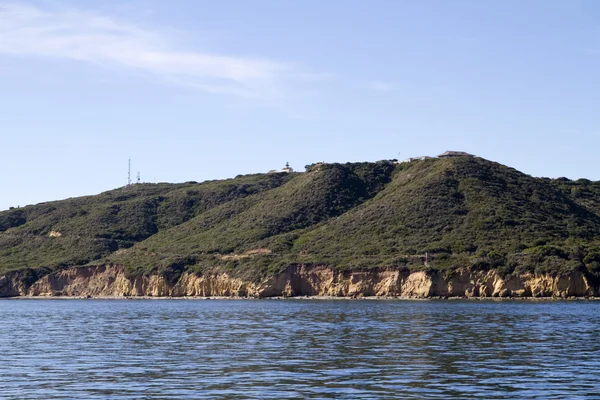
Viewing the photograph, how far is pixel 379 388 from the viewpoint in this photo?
26.6 meters

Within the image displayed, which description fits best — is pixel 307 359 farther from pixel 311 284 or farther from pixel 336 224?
pixel 336 224

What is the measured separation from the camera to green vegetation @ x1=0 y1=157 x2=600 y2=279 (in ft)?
346

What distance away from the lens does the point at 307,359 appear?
3434 centimetres

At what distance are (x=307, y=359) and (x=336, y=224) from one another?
94564 mm

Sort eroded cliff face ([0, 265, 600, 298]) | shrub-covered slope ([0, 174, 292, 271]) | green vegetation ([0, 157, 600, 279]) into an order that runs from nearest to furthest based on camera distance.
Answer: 1. eroded cliff face ([0, 265, 600, 298])
2. green vegetation ([0, 157, 600, 279])
3. shrub-covered slope ([0, 174, 292, 271])

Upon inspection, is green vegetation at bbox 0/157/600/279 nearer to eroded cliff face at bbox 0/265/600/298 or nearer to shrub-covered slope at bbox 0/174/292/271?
shrub-covered slope at bbox 0/174/292/271

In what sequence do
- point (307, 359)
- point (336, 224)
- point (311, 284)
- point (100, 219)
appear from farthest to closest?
1. point (100, 219)
2. point (336, 224)
3. point (311, 284)
4. point (307, 359)

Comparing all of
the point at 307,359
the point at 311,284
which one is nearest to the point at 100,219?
the point at 311,284

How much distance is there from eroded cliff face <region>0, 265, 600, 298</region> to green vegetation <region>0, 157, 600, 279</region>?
1.27 meters

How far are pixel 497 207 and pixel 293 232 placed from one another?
28989 millimetres

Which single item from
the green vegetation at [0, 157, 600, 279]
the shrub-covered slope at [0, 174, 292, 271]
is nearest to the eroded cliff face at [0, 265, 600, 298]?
the green vegetation at [0, 157, 600, 279]

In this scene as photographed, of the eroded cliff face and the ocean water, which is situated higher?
the eroded cliff face

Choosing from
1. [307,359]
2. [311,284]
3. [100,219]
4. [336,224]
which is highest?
[100,219]

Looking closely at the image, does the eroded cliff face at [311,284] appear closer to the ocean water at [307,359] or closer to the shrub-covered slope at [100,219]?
the shrub-covered slope at [100,219]
